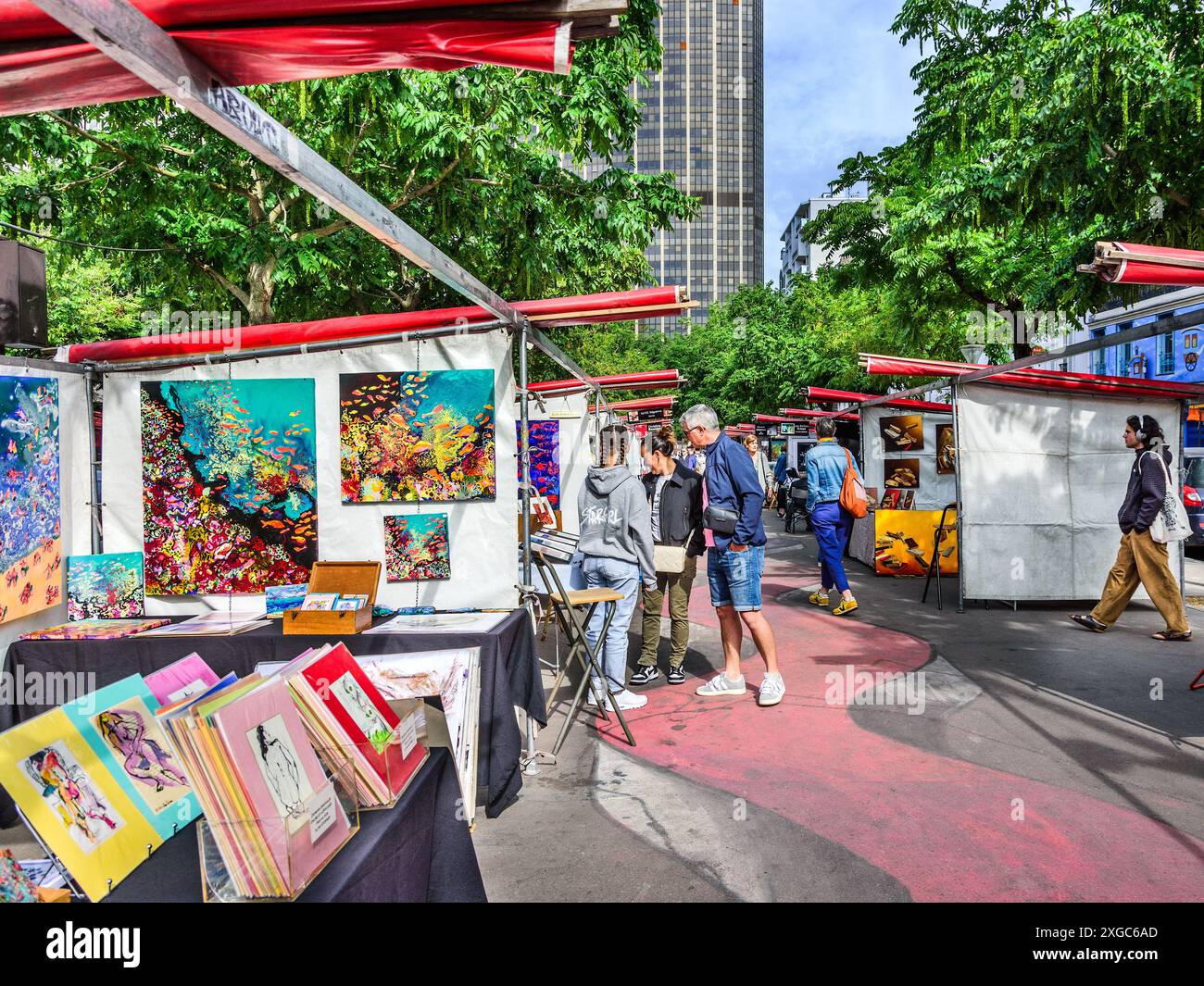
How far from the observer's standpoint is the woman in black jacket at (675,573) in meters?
6.84

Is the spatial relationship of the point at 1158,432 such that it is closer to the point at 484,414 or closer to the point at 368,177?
the point at 484,414

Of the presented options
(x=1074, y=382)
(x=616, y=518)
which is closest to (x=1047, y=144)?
(x=1074, y=382)

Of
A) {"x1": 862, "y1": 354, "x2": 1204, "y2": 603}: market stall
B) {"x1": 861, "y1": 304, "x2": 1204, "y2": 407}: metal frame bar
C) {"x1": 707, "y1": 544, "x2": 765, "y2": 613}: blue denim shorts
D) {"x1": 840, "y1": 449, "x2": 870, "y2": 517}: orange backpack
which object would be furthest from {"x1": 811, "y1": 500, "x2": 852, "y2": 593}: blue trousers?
{"x1": 707, "y1": 544, "x2": 765, "y2": 613}: blue denim shorts

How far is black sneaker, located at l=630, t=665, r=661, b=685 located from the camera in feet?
22.3

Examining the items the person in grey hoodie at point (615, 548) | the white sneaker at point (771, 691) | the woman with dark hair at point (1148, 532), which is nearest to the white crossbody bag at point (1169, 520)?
the woman with dark hair at point (1148, 532)

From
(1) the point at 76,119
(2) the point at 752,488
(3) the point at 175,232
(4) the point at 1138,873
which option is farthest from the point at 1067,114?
(1) the point at 76,119

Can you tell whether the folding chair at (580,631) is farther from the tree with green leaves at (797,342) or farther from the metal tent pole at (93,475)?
the tree with green leaves at (797,342)

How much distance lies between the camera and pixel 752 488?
5965 millimetres

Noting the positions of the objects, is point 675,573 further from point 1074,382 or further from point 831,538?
point 1074,382

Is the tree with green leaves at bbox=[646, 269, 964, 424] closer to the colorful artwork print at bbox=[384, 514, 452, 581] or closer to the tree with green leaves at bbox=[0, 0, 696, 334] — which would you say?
the tree with green leaves at bbox=[0, 0, 696, 334]

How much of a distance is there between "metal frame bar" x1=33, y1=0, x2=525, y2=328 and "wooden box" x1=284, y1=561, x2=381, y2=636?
209 centimetres

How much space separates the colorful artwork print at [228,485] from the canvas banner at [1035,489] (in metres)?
7.56

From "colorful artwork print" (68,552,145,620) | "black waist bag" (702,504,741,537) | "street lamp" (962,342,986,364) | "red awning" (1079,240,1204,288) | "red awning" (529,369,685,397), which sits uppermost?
"street lamp" (962,342,986,364)

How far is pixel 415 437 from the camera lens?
530 centimetres
